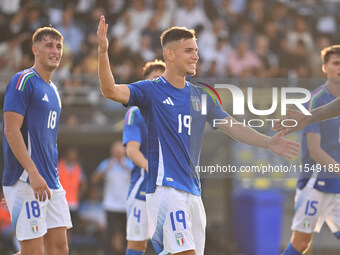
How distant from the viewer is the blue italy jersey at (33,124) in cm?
695

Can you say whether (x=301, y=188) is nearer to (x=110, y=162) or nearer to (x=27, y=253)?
(x=27, y=253)

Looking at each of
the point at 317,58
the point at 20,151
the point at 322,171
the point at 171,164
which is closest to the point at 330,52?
the point at 322,171

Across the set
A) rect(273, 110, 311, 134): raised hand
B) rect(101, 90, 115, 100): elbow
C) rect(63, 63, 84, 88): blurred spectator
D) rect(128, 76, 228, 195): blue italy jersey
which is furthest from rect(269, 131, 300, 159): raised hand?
rect(63, 63, 84, 88): blurred spectator

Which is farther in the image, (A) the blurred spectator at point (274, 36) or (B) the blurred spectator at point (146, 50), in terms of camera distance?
(A) the blurred spectator at point (274, 36)

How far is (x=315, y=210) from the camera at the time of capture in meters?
8.34

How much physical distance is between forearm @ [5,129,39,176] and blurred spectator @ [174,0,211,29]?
10809mm

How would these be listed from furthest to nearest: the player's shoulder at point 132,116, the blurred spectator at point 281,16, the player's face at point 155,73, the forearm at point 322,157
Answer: the blurred spectator at point 281,16 < the player's shoulder at point 132,116 < the player's face at point 155,73 < the forearm at point 322,157

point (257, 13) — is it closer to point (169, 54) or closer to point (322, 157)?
point (322, 157)

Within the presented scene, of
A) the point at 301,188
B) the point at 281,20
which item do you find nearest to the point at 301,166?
the point at 301,188

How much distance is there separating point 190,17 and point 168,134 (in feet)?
36.9

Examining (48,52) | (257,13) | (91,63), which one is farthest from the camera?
(257,13)

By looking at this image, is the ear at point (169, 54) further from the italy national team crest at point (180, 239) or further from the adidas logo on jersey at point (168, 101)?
the italy national team crest at point (180, 239)

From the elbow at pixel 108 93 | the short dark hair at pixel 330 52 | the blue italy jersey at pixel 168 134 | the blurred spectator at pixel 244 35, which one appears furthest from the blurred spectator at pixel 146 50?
the elbow at pixel 108 93

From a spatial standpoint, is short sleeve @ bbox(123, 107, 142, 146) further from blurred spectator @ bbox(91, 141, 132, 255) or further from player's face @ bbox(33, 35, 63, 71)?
blurred spectator @ bbox(91, 141, 132, 255)
